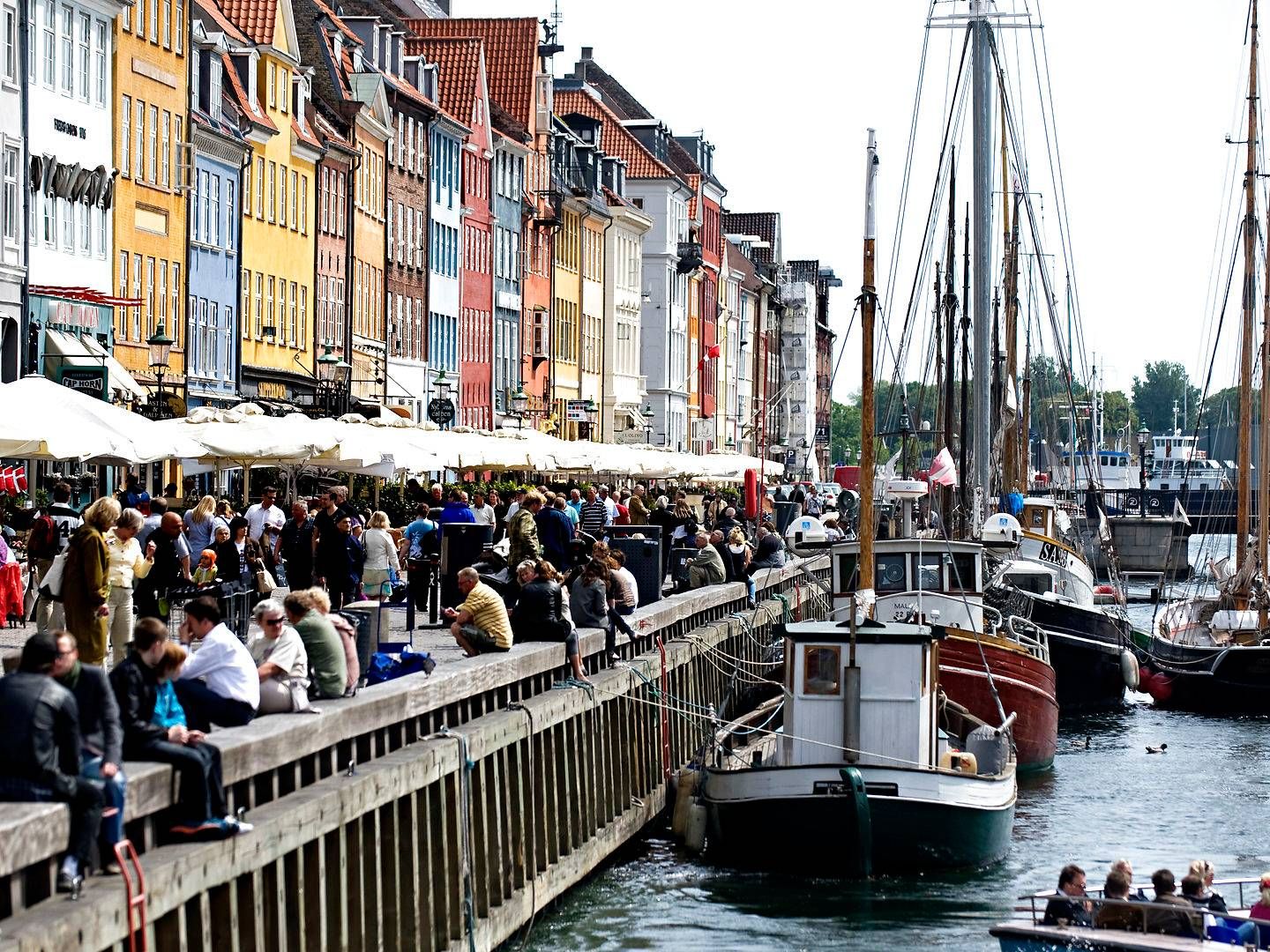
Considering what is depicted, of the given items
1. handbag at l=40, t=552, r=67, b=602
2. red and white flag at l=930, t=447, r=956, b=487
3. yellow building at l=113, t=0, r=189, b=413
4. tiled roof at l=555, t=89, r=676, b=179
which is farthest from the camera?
tiled roof at l=555, t=89, r=676, b=179

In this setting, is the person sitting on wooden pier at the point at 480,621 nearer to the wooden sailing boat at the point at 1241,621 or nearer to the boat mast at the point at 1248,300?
the wooden sailing boat at the point at 1241,621

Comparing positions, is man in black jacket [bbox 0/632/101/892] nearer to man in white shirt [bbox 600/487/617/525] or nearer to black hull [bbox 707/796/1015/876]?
black hull [bbox 707/796/1015/876]

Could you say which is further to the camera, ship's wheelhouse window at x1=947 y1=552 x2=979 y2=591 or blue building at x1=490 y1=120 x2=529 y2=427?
blue building at x1=490 y1=120 x2=529 y2=427

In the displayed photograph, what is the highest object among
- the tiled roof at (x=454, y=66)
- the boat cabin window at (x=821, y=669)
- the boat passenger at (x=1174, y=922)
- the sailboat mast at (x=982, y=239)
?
the tiled roof at (x=454, y=66)

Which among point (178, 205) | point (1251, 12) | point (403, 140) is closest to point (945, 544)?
point (1251, 12)

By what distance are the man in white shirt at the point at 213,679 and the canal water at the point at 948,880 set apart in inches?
256

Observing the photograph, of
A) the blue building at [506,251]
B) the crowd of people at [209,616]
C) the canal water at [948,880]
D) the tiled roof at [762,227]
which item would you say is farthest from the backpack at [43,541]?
the tiled roof at [762,227]

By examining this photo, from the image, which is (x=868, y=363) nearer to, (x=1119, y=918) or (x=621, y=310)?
(x=1119, y=918)

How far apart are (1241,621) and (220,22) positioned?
31.4 metres

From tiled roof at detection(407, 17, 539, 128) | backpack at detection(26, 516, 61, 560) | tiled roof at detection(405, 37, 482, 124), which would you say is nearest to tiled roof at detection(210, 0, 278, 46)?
tiled roof at detection(405, 37, 482, 124)

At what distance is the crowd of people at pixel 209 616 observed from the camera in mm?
13078

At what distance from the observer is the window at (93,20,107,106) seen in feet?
176

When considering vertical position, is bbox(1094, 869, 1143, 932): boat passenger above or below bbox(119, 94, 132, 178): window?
below

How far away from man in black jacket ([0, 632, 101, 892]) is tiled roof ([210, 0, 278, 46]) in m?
57.6
